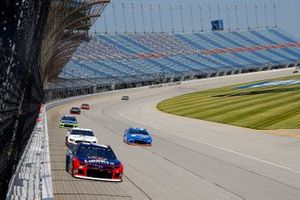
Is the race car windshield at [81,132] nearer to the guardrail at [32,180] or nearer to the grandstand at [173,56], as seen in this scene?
the guardrail at [32,180]

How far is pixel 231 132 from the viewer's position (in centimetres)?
3891

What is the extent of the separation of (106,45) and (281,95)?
96.0 meters

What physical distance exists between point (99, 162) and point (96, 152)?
110cm

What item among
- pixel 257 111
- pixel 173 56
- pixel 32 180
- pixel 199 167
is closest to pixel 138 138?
pixel 199 167

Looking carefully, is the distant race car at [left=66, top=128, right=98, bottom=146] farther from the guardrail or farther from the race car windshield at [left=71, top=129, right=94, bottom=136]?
the guardrail

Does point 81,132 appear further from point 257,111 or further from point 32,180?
point 257,111

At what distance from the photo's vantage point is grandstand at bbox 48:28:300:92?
12406 centimetres

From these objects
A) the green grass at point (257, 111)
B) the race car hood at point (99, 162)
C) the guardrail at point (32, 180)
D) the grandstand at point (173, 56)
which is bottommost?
the green grass at point (257, 111)

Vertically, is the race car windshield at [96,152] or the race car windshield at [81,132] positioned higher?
the race car windshield at [96,152]

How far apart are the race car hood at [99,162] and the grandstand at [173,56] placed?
81866mm

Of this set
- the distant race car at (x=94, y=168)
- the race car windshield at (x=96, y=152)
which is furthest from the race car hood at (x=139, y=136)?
the distant race car at (x=94, y=168)

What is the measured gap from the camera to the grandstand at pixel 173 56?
124062mm

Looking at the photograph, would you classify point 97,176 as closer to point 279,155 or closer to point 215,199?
point 215,199

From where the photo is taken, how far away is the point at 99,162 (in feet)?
53.5
